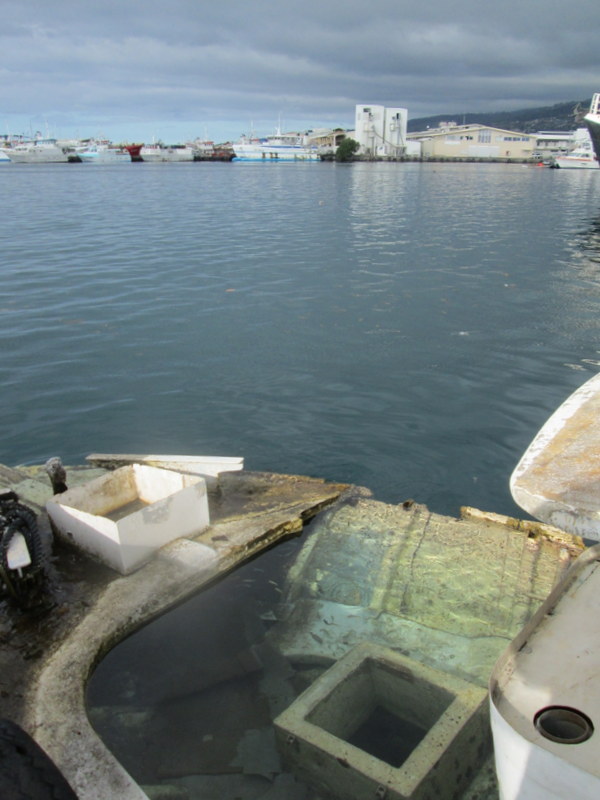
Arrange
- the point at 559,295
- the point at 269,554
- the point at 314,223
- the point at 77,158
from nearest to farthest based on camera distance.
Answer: the point at 269,554, the point at 559,295, the point at 314,223, the point at 77,158

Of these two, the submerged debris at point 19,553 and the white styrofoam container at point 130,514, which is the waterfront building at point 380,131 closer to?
the white styrofoam container at point 130,514

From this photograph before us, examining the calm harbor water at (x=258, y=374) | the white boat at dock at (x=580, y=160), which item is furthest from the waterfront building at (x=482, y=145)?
the calm harbor water at (x=258, y=374)

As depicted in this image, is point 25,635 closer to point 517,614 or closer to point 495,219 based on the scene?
point 517,614

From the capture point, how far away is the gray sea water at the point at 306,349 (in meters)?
8.42

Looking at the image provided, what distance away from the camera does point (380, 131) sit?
426ft

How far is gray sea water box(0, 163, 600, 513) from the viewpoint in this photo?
8.42m

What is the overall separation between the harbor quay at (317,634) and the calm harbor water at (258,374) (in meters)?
0.13

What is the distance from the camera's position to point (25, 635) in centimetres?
395

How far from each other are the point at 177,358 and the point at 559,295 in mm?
10645

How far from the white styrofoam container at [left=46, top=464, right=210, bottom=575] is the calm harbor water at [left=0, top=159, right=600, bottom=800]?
21.9 inches

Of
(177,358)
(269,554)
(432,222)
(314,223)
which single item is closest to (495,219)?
(432,222)

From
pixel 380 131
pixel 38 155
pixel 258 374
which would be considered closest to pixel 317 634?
pixel 258 374

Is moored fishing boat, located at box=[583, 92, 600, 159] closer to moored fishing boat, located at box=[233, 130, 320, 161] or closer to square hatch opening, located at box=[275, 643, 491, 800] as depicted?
square hatch opening, located at box=[275, 643, 491, 800]

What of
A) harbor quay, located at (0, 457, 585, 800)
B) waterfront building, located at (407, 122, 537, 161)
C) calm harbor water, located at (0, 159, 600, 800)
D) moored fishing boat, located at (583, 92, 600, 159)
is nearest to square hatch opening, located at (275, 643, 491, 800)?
harbor quay, located at (0, 457, 585, 800)
